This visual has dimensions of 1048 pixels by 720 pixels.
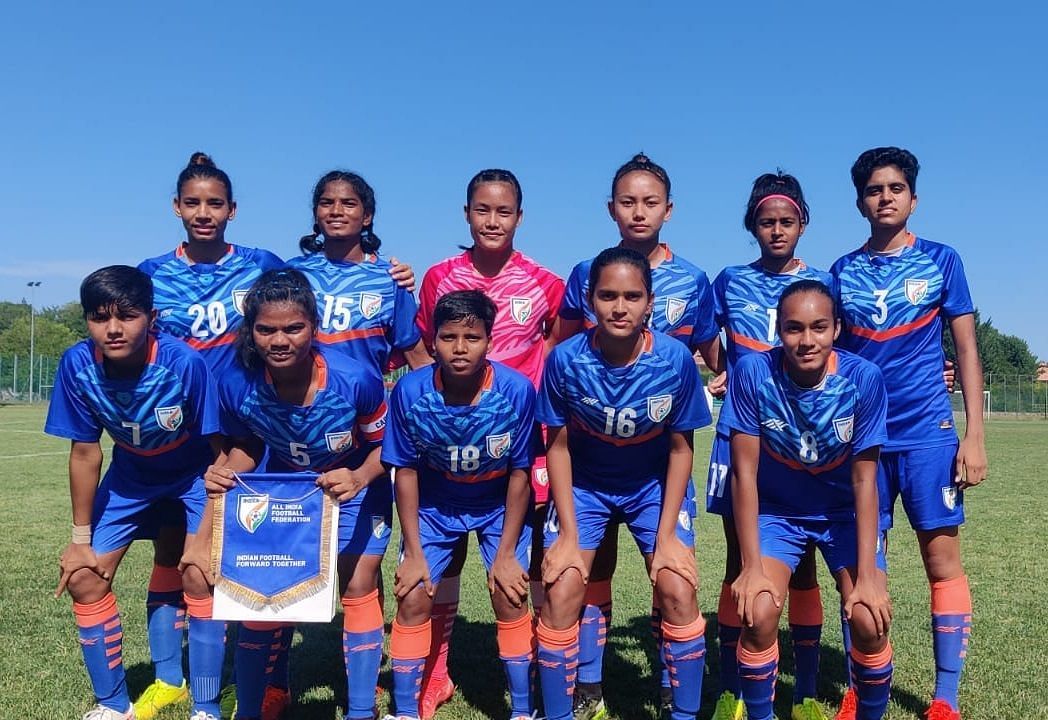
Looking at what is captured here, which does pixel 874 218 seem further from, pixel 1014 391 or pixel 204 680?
pixel 1014 391

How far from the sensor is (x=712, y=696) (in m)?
4.60

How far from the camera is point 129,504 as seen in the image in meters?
4.04

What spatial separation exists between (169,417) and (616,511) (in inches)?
76.3

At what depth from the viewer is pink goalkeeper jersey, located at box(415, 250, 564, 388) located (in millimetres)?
4367

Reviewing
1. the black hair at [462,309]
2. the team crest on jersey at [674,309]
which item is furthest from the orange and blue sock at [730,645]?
the black hair at [462,309]

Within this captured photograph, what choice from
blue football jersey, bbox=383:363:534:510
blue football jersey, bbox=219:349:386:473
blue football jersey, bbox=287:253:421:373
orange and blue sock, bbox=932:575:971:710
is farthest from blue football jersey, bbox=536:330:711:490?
orange and blue sock, bbox=932:575:971:710

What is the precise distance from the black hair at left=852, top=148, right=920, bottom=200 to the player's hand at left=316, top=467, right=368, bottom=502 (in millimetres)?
2616

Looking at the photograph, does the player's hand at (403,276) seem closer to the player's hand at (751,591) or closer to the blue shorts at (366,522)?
the blue shorts at (366,522)

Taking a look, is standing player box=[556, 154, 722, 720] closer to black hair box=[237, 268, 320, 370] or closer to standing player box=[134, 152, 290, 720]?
black hair box=[237, 268, 320, 370]

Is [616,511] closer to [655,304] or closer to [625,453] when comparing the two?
[625,453]

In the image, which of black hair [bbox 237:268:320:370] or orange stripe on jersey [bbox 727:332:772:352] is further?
orange stripe on jersey [bbox 727:332:772:352]

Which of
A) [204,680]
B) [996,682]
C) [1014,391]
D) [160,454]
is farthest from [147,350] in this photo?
[1014,391]

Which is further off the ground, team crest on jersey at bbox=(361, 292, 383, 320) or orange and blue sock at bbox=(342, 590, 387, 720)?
team crest on jersey at bbox=(361, 292, 383, 320)

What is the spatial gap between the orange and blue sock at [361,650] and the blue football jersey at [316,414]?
600mm
